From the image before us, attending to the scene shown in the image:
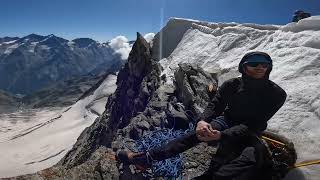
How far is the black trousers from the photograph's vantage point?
7430 millimetres

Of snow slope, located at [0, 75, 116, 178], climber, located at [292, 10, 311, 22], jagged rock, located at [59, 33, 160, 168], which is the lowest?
snow slope, located at [0, 75, 116, 178]

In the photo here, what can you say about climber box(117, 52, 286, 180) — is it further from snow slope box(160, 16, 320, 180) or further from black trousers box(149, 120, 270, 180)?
snow slope box(160, 16, 320, 180)

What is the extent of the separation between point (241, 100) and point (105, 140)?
2470 centimetres

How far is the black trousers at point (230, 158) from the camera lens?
7.43m

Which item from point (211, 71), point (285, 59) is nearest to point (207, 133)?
point (285, 59)

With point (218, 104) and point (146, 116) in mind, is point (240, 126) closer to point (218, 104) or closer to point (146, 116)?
point (218, 104)

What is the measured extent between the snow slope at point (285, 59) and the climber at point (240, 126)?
1.86 meters

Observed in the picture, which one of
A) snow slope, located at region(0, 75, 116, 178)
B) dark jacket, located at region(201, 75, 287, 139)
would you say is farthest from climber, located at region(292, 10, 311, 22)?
snow slope, located at region(0, 75, 116, 178)

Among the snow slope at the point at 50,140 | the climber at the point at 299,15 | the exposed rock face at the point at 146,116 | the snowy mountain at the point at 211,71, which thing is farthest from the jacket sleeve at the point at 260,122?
the snow slope at the point at 50,140

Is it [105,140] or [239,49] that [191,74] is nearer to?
[239,49]

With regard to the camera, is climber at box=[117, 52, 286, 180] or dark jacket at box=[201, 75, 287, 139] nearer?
climber at box=[117, 52, 286, 180]

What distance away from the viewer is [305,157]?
10.0 meters

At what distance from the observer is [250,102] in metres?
8.45

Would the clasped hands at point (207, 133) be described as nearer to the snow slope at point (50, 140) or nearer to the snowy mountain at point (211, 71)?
the snowy mountain at point (211, 71)
